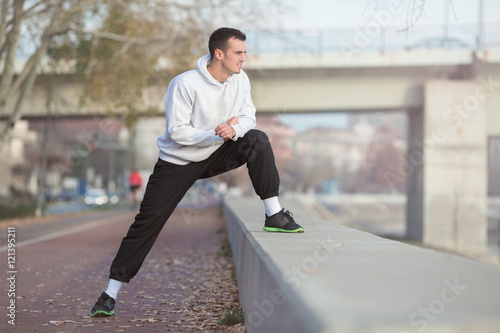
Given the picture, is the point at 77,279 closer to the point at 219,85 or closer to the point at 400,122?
the point at 219,85

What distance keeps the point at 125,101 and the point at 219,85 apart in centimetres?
1702

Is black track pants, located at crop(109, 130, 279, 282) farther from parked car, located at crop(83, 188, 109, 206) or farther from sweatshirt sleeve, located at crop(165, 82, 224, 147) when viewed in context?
parked car, located at crop(83, 188, 109, 206)

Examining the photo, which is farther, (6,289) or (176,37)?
(176,37)

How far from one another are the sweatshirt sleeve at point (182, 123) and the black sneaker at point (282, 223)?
2.51 ft

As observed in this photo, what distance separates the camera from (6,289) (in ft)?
25.5

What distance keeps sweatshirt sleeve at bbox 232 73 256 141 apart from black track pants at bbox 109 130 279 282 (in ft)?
0.28

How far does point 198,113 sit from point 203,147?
0.26 meters

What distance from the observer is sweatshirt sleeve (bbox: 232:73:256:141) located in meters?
5.71

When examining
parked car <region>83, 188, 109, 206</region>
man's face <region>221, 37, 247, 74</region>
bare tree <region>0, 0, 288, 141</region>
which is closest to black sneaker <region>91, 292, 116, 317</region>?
man's face <region>221, 37, 247, 74</region>

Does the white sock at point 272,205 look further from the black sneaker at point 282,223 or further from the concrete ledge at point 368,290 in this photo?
the concrete ledge at point 368,290

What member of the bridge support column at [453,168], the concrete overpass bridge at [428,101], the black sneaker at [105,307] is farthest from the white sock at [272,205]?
the bridge support column at [453,168]

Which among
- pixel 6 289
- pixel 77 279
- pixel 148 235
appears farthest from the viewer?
pixel 77 279

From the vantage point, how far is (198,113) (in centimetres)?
577

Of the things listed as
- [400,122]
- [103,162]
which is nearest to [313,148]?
[400,122]
